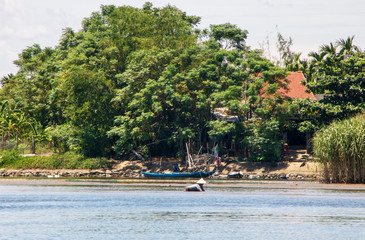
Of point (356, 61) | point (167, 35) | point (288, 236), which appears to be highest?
point (167, 35)

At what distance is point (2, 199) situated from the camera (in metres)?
34.4

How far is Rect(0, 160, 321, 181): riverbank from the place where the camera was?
184ft

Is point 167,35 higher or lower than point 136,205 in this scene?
higher

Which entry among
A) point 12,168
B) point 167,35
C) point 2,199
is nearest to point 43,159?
point 12,168

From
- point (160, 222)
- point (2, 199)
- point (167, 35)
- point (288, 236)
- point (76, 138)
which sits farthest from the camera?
point (167, 35)

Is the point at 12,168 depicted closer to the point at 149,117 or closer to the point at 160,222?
the point at 149,117

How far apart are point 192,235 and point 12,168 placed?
1972 inches

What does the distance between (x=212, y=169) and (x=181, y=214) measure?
33.1 metres

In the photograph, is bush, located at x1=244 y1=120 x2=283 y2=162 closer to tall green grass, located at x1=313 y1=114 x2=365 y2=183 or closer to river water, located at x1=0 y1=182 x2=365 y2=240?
tall green grass, located at x1=313 y1=114 x2=365 y2=183

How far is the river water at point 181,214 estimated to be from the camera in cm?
2249

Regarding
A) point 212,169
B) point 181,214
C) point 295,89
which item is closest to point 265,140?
point 212,169

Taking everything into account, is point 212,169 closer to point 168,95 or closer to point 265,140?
point 265,140

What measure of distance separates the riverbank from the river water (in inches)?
553

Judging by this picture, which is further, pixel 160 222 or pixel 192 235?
pixel 160 222
